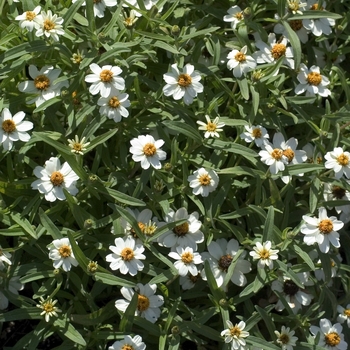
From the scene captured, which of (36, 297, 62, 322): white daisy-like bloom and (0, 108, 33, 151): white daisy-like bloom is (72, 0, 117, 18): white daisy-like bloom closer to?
(0, 108, 33, 151): white daisy-like bloom

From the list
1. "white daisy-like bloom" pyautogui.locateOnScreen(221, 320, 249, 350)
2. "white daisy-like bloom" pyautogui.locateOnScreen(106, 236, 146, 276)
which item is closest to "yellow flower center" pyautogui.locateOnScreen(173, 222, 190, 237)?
"white daisy-like bloom" pyautogui.locateOnScreen(106, 236, 146, 276)

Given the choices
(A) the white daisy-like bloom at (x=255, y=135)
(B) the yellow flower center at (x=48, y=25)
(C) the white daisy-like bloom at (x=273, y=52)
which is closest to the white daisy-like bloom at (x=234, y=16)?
(C) the white daisy-like bloom at (x=273, y=52)

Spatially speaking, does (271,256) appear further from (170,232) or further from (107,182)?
(107,182)

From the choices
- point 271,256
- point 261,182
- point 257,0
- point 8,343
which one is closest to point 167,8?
point 257,0

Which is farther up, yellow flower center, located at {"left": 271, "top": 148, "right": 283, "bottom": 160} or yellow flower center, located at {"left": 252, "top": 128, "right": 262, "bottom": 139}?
yellow flower center, located at {"left": 252, "top": 128, "right": 262, "bottom": 139}

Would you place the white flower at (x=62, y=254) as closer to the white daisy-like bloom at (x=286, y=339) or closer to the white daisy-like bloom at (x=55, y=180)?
the white daisy-like bloom at (x=55, y=180)

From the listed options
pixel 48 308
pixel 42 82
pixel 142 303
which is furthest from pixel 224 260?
pixel 42 82
